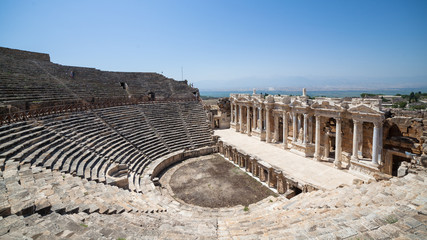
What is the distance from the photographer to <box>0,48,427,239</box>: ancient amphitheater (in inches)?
250

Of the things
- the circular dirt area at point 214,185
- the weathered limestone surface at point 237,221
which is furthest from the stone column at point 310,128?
the weathered limestone surface at point 237,221

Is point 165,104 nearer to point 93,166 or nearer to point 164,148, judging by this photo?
point 164,148

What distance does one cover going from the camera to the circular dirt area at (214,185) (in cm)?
1419

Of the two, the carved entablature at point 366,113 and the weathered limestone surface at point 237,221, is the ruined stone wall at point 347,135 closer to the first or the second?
the carved entablature at point 366,113

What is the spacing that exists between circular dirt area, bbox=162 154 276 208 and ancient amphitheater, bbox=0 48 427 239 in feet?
1.60

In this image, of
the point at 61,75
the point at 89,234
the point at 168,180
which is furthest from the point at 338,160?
the point at 61,75

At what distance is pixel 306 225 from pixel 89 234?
5910mm

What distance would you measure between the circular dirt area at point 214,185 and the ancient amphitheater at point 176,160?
49 centimetres

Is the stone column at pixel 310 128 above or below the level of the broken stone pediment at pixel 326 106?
below

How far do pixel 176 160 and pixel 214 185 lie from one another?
571 cm

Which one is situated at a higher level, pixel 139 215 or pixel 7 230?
pixel 7 230

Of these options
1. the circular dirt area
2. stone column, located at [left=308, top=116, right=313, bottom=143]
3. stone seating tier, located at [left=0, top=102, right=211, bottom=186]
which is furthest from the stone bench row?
stone column, located at [left=308, top=116, right=313, bottom=143]

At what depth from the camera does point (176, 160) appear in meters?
20.5

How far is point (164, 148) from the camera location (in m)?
20.9
